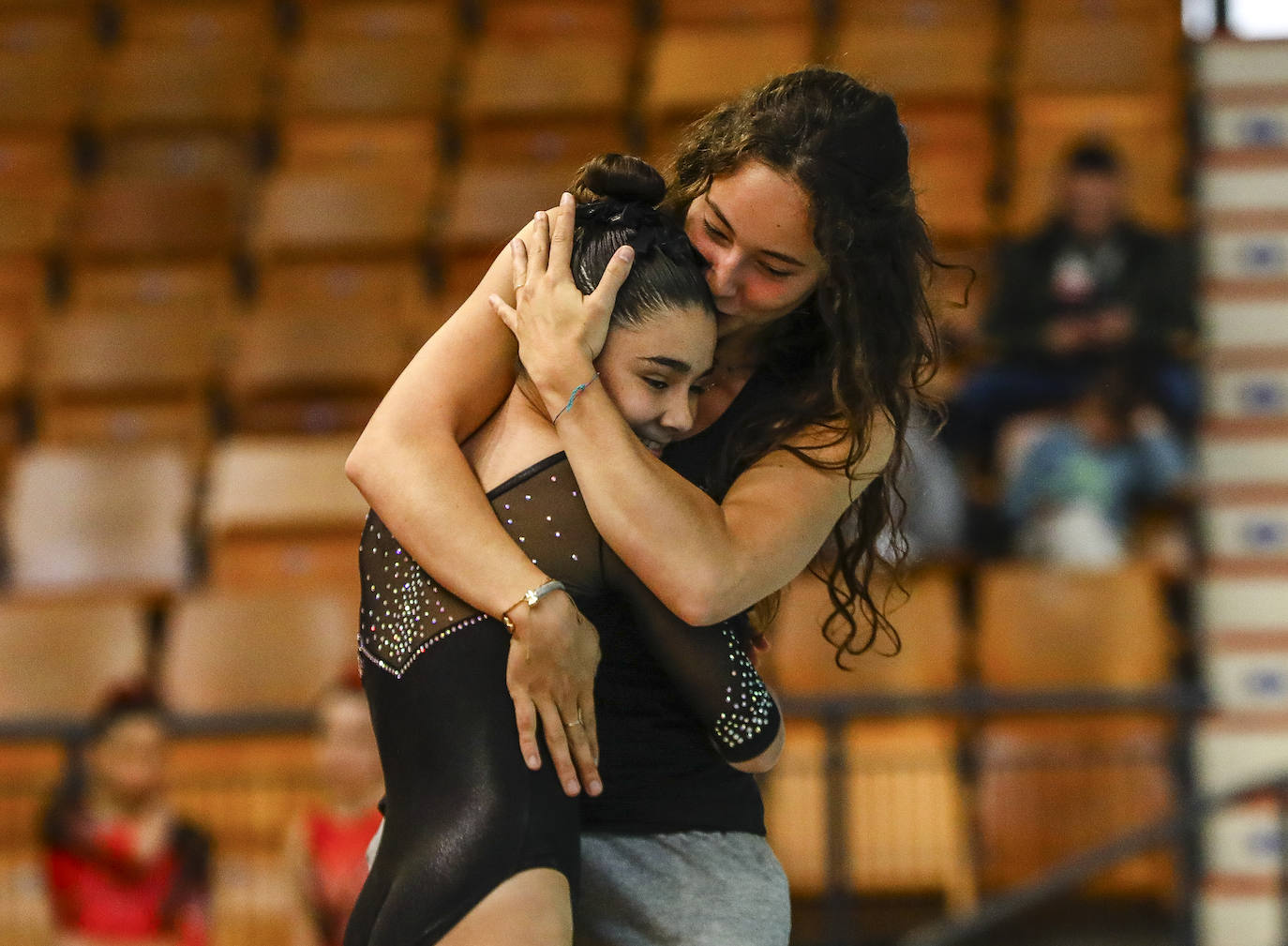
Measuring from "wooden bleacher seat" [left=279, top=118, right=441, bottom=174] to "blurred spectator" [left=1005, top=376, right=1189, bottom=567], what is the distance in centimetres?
249

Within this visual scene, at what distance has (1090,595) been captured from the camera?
4.45 metres

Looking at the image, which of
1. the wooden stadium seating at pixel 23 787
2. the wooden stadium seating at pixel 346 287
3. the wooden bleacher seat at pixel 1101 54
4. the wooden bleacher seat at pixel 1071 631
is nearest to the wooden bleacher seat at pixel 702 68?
the wooden bleacher seat at pixel 1101 54

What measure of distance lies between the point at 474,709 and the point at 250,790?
9.04 feet

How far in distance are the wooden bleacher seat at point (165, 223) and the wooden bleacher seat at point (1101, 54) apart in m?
2.74

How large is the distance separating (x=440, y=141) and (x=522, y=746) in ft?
16.0

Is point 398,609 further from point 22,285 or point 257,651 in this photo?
point 22,285

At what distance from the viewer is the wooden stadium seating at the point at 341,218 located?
229 inches

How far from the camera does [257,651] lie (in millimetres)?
4555

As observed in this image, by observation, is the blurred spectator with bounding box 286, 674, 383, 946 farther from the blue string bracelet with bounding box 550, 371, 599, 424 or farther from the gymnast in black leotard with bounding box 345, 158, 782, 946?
the blue string bracelet with bounding box 550, 371, 599, 424

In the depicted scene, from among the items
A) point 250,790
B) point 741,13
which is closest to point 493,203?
point 741,13

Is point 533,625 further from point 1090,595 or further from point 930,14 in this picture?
point 930,14

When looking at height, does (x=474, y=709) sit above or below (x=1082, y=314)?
below

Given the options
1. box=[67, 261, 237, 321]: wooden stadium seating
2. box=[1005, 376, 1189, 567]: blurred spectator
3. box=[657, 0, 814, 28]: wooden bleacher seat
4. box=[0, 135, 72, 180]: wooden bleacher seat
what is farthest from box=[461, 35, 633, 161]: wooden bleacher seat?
box=[1005, 376, 1189, 567]: blurred spectator

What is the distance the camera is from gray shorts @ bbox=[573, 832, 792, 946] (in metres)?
1.73
